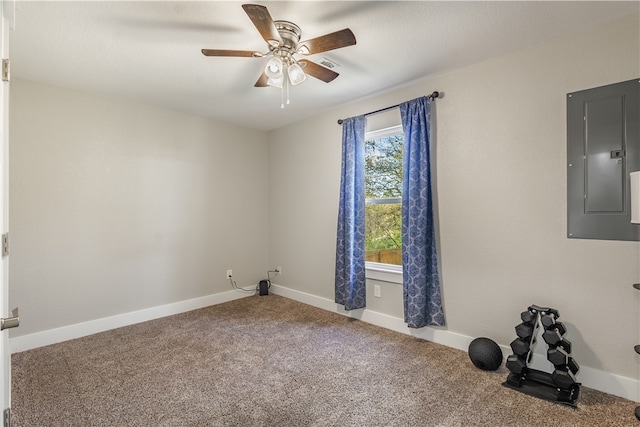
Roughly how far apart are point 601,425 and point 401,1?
104 inches

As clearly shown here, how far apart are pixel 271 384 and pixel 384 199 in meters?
2.04

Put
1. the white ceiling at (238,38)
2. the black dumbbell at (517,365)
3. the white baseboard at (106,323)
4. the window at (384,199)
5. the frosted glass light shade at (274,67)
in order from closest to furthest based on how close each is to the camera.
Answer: the white ceiling at (238,38), the frosted glass light shade at (274,67), the black dumbbell at (517,365), the white baseboard at (106,323), the window at (384,199)

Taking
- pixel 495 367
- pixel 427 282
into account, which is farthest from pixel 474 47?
pixel 495 367

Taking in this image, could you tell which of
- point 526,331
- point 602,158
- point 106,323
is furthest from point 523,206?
point 106,323

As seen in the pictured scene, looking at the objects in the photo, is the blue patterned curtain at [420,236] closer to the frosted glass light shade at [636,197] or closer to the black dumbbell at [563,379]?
the black dumbbell at [563,379]

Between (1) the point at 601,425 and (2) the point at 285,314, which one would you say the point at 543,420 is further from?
(2) the point at 285,314

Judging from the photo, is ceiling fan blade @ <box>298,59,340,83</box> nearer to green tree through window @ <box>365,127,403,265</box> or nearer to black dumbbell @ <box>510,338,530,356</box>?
green tree through window @ <box>365,127,403,265</box>

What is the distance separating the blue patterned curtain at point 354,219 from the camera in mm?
3279

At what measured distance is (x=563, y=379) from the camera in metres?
1.92

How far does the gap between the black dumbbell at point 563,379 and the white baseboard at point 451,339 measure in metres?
0.22

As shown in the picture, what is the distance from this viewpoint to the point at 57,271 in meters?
2.91

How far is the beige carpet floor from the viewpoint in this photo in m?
1.79

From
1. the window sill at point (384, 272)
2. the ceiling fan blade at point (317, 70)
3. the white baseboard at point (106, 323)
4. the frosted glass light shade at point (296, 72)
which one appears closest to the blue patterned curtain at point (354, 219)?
the window sill at point (384, 272)

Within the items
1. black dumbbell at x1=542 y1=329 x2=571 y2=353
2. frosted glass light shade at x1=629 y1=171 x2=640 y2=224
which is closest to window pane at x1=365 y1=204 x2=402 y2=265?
black dumbbell at x1=542 y1=329 x2=571 y2=353
